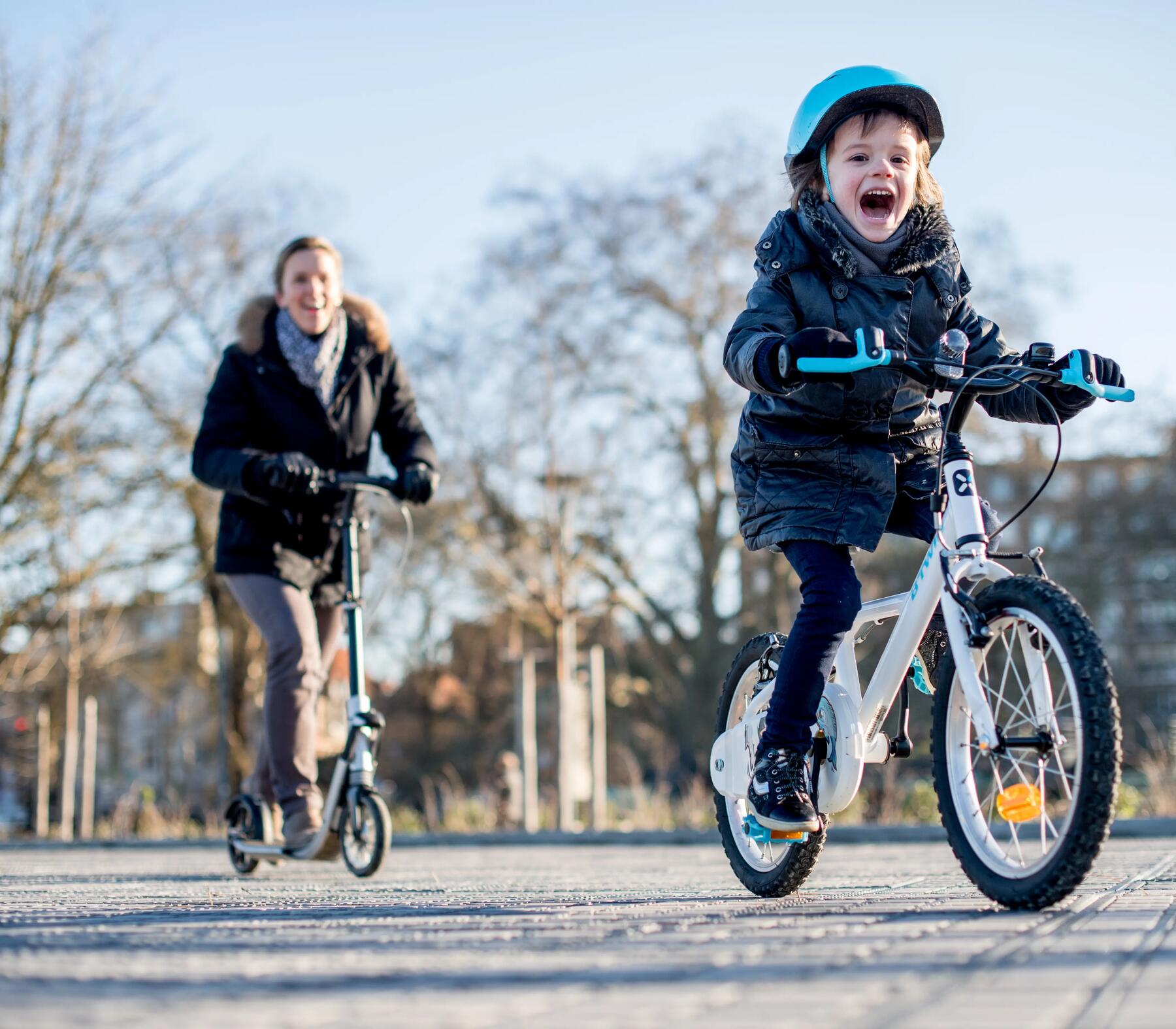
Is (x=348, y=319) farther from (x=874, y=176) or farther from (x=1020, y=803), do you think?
(x=1020, y=803)

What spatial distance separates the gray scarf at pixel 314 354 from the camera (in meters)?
5.33

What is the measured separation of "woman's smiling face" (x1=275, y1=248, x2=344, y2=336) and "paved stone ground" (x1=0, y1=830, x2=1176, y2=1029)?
2.31 metres

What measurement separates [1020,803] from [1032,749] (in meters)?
0.11

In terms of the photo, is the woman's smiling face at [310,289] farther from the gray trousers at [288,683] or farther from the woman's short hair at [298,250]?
the gray trousers at [288,683]

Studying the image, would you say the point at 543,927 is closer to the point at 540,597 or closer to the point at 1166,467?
the point at 540,597

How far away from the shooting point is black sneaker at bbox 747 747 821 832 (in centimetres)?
324

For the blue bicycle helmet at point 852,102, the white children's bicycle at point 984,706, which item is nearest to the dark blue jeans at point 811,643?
the white children's bicycle at point 984,706

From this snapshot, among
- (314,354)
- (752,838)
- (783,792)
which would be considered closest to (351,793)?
(752,838)

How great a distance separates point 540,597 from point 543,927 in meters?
16.6

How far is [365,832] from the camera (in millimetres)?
4578

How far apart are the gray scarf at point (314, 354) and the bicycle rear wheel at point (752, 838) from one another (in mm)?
2054

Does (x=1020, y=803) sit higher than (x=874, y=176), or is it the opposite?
(x=874, y=176)

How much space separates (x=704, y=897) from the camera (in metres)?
3.49

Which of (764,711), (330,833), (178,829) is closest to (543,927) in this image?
(764,711)
